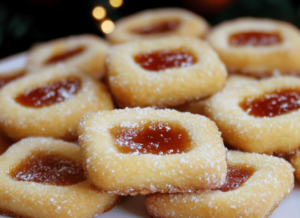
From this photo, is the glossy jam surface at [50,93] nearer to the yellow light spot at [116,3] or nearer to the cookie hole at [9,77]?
the cookie hole at [9,77]

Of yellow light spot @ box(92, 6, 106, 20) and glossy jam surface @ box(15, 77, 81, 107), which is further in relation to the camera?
yellow light spot @ box(92, 6, 106, 20)

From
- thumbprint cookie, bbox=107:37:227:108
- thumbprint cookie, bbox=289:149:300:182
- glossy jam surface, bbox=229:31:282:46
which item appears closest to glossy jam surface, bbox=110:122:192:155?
thumbprint cookie, bbox=107:37:227:108

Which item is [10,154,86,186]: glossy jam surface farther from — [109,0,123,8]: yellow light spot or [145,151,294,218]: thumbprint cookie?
[109,0,123,8]: yellow light spot

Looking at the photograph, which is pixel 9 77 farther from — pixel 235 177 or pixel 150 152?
pixel 235 177

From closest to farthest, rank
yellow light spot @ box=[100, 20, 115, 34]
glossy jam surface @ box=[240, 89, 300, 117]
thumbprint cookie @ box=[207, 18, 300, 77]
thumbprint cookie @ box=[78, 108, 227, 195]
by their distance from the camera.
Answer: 1. thumbprint cookie @ box=[78, 108, 227, 195]
2. glossy jam surface @ box=[240, 89, 300, 117]
3. thumbprint cookie @ box=[207, 18, 300, 77]
4. yellow light spot @ box=[100, 20, 115, 34]

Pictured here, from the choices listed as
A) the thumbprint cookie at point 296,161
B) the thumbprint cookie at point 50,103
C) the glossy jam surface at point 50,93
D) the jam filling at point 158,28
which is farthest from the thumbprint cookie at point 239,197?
the jam filling at point 158,28

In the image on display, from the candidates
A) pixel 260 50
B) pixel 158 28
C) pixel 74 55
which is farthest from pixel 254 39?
pixel 74 55

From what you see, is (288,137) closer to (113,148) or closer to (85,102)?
(113,148)
